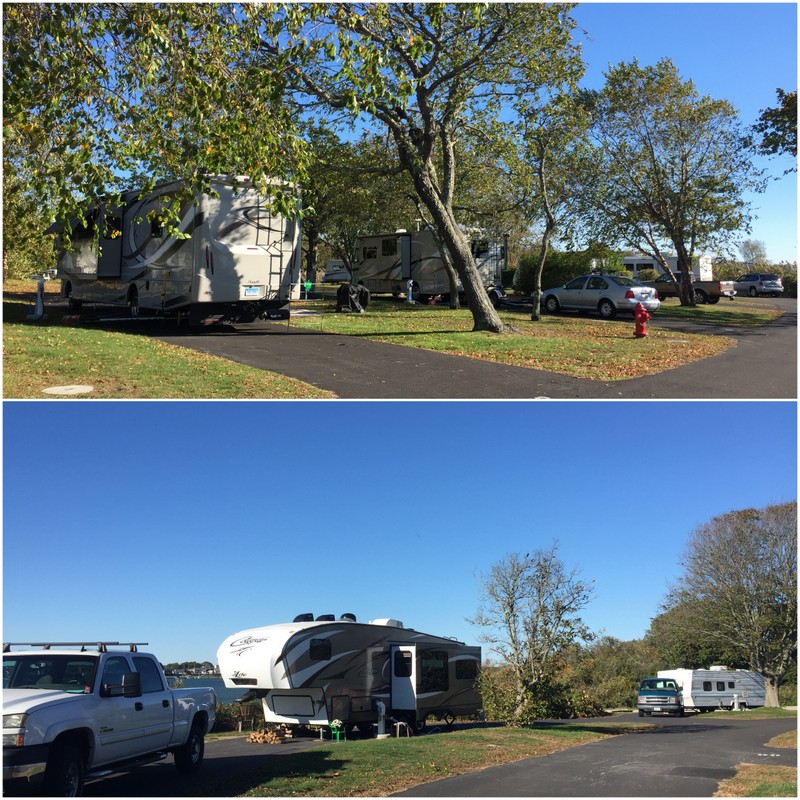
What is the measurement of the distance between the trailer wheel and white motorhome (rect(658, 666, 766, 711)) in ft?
72.4

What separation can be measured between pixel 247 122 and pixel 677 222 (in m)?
29.5

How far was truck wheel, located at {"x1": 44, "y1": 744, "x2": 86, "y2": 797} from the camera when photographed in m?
6.93

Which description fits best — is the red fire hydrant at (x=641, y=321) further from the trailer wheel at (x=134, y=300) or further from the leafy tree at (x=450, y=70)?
the trailer wheel at (x=134, y=300)

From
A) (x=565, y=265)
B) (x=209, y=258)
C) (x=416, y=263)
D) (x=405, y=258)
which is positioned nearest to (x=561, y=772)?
(x=209, y=258)

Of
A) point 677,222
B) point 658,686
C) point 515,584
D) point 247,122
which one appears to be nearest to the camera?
point 247,122

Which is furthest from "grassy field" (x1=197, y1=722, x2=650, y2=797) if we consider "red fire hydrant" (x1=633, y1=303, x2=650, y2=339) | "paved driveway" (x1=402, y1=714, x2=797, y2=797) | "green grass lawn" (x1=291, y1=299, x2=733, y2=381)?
"red fire hydrant" (x1=633, y1=303, x2=650, y2=339)

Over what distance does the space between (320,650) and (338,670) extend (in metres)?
0.54

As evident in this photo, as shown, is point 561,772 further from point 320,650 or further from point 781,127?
point 781,127

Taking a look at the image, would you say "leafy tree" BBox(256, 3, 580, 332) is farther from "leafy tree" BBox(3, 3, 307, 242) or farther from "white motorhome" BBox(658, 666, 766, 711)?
"white motorhome" BBox(658, 666, 766, 711)

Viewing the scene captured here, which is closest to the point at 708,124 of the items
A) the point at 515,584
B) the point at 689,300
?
the point at 689,300

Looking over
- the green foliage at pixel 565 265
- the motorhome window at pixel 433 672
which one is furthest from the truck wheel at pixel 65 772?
the green foliage at pixel 565 265

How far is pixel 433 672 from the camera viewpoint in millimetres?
16734

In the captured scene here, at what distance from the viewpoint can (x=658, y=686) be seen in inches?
1152

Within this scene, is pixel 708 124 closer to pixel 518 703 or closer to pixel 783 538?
pixel 783 538
